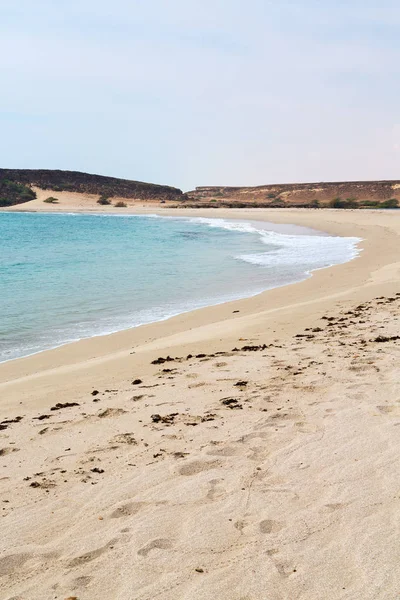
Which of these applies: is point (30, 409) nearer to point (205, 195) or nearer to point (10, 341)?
point (10, 341)

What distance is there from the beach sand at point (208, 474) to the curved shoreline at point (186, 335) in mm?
69

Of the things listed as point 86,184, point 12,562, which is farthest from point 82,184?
point 12,562

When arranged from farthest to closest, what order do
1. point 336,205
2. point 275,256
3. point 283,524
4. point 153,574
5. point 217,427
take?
point 336,205, point 275,256, point 217,427, point 283,524, point 153,574

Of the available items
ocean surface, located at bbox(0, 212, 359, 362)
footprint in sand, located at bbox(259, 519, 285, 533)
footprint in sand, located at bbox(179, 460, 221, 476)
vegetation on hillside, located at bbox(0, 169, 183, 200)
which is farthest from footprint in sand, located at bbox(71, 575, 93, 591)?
vegetation on hillside, located at bbox(0, 169, 183, 200)

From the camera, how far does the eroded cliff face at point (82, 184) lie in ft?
318

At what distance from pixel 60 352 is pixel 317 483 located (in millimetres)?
5349

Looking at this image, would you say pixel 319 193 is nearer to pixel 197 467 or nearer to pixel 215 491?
pixel 197 467

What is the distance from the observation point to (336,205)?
67.8 metres

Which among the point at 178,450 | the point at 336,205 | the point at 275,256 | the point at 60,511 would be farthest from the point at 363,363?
the point at 336,205

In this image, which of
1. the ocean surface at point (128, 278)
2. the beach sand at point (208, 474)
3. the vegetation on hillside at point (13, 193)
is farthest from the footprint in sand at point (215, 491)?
the vegetation on hillside at point (13, 193)

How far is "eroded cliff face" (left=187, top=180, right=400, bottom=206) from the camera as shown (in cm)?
8012

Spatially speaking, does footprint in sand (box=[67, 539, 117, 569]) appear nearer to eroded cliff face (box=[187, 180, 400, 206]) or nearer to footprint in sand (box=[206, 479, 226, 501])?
footprint in sand (box=[206, 479, 226, 501])

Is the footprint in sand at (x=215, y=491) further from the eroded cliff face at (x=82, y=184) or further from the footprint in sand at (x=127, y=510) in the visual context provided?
the eroded cliff face at (x=82, y=184)

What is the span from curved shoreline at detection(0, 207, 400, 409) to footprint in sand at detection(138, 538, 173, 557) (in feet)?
9.54
